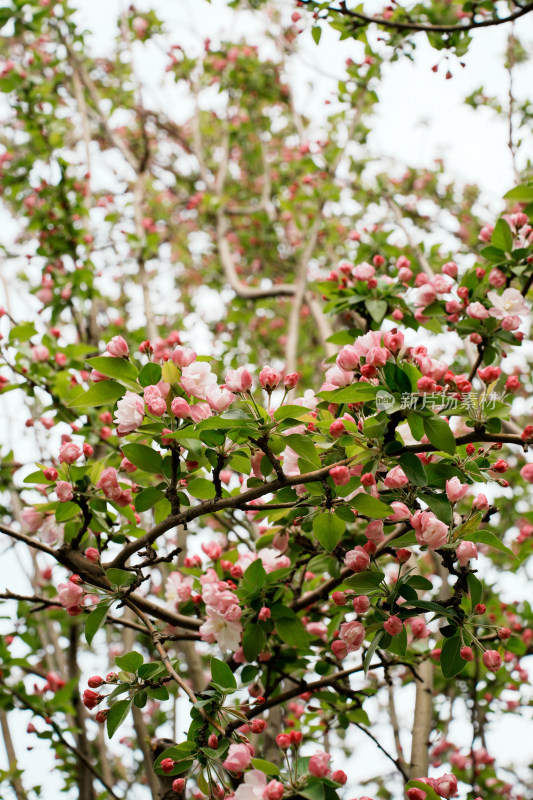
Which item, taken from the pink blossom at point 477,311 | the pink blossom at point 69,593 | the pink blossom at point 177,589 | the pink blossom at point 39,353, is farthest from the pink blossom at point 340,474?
the pink blossom at point 39,353

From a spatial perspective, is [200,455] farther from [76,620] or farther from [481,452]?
[76,620]

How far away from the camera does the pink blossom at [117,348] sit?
4.64 ft

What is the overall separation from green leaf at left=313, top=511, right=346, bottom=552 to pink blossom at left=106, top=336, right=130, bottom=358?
1.81ft

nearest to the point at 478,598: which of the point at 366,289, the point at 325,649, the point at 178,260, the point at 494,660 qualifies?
the point at 494,660

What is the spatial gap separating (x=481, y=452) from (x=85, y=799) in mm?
2196

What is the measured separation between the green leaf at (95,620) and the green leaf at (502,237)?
1461 mm

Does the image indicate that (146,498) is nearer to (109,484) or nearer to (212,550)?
(109,484)

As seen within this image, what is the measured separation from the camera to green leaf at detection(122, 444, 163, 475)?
139 centimetres

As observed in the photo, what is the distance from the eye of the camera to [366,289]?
209 cm

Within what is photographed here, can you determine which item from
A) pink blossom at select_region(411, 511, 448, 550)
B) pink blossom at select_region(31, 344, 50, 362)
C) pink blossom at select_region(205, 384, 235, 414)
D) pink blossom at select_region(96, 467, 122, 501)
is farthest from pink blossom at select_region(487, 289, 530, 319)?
pink blossom at select_region(31, 344, 50, 362)

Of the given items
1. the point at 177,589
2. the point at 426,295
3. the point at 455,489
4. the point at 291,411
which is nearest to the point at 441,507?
the point at 455,489

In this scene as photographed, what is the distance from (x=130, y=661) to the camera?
4.49ft

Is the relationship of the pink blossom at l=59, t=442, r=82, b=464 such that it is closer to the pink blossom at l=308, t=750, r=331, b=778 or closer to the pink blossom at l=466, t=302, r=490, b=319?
the pink blossom at l=308, t=750, r=331, b=778

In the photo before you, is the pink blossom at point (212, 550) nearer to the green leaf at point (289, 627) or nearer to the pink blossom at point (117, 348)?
Answer: the green leaf at point (289, 627)
